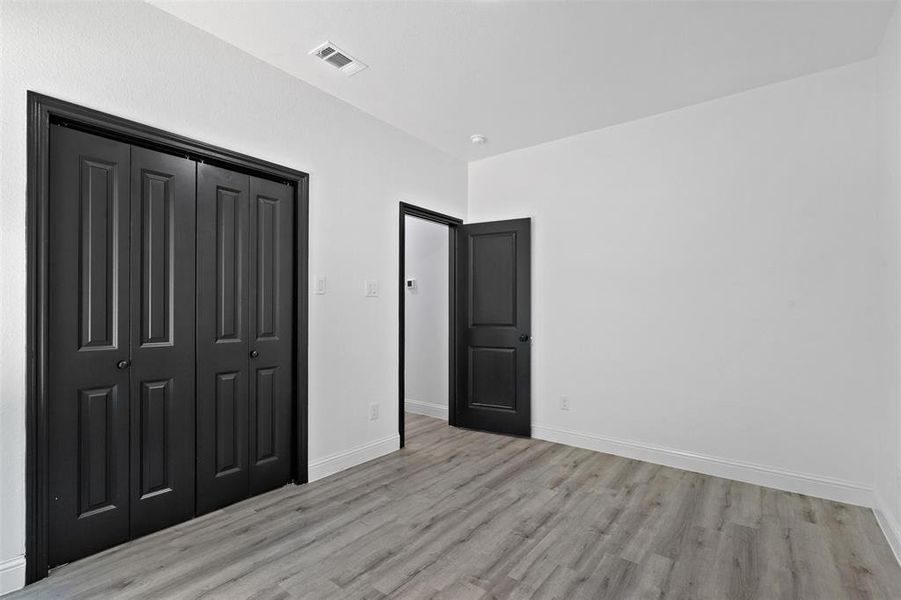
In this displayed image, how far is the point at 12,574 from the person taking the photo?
6.00 feet

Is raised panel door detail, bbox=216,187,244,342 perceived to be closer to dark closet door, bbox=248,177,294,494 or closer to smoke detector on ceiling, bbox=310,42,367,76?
dark closet door, bbox=248,177,294,494

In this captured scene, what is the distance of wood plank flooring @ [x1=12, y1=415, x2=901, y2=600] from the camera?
190cm

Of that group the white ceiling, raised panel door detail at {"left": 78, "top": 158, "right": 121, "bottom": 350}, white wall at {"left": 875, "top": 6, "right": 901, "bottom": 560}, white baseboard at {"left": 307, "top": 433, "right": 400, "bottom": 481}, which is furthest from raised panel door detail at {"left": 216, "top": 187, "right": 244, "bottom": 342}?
white wall at {"left": 875, "top": 6, "right": 901, "bottom": 560}

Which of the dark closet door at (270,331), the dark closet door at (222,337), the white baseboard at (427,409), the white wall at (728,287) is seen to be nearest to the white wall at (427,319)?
the white baseboard at (427,409)

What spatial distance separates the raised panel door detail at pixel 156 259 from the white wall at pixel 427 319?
2.82 metres

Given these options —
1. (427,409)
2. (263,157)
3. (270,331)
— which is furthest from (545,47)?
(427,409)

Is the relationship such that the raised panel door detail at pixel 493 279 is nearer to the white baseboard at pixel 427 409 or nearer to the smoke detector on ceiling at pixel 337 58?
the white baseboard at pixel 427 409

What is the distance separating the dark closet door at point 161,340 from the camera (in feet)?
7.44

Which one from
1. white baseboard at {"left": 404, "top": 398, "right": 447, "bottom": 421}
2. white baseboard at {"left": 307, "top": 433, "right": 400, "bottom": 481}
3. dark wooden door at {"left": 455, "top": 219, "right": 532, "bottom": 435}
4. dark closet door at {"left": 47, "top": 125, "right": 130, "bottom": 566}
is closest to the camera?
dark closet door at {"left": 47, "top": 125, "right": 130, "bottom": 566}

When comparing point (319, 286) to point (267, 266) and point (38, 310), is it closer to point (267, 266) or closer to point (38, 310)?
point (267, 266)

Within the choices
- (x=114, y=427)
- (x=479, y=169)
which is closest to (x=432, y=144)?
(x=479, y=169)

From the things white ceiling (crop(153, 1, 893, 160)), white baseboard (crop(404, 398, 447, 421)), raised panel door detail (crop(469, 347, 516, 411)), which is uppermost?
white ceiling (crop(153, 1, 893, 160))

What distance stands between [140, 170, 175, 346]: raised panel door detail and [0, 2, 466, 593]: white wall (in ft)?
1.20

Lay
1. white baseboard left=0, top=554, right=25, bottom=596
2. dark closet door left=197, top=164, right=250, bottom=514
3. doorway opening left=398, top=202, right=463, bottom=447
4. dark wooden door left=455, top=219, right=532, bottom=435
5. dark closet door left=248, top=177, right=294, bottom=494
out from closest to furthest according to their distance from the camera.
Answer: white baseboard left=0, top=554, right=25, bottom=596 < dark closet door left=197, top=164, right=250, bottom=514 < dark closet door left=248, top=177, right=294, bottom=494 < dark wooden door left=455, top=219, right=532, bottom=435 < doorway opening left=398, top=202, right=463, bottom=447
